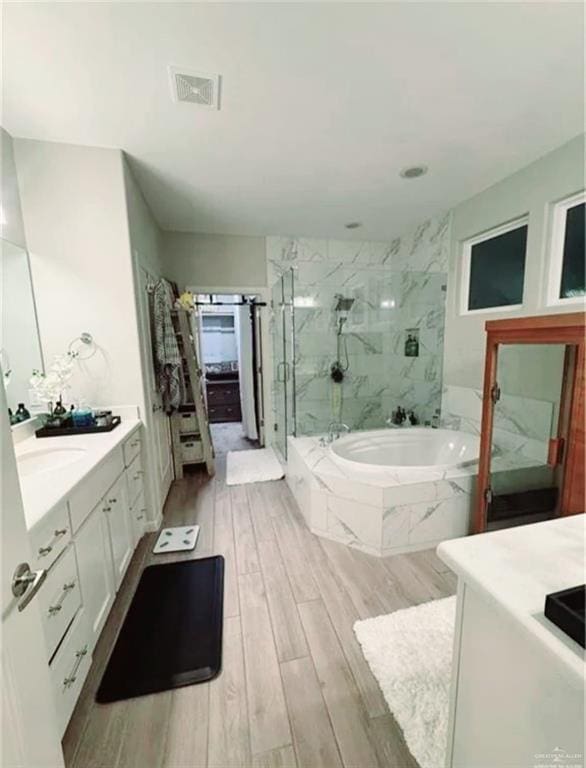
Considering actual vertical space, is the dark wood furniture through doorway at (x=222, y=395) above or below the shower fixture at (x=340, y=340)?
below

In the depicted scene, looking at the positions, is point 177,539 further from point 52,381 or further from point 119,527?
point 52,381

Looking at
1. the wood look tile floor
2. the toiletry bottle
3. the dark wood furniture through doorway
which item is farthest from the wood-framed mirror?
the dark wood furniture through doorway

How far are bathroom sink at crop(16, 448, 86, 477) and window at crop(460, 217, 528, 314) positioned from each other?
326cm

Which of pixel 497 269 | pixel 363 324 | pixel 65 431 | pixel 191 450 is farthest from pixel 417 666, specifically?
pixel 363 324

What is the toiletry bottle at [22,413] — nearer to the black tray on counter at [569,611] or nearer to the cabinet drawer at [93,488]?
the cabinet drawer at [93,488]

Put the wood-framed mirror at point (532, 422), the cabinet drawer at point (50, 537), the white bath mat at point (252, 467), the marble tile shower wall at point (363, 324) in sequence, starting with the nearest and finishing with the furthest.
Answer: the cabinet drawer at point (50, 537), the wood-framed mirror at point (532, 422), the white bath mat at point (252, 467), the marble tile shower wall at point (363, 324)

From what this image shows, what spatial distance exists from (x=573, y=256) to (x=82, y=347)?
3429mm

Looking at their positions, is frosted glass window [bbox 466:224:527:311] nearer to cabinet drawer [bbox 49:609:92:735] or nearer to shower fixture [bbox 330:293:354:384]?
shower fixture [bbox 330:293:354:384]

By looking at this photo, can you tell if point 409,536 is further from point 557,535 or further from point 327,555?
point 557,535

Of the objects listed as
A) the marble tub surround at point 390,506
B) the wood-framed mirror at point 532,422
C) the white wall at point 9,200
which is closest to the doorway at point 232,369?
the white wall at point 9,200

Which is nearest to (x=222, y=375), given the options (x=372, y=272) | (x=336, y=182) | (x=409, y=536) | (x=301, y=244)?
(x=301, y=244)

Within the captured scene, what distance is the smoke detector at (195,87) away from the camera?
1.50 meters

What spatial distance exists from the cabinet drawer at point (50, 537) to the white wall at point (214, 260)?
3.04 m

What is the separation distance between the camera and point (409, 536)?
→ 2164 millimetres
